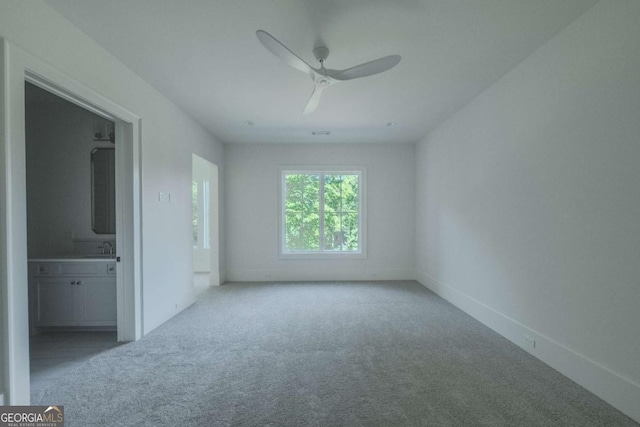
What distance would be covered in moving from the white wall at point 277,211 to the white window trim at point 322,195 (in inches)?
3.3

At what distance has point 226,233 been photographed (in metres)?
5.68

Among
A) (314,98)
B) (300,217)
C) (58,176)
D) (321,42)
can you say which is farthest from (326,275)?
(58,176)

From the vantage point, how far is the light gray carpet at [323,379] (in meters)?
1.83

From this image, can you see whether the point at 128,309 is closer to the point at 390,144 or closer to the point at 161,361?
the point at 161,361

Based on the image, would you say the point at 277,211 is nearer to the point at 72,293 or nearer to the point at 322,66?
the point at 72,293

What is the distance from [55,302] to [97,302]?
18.0 inches

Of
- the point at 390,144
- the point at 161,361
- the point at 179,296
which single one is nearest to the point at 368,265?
the point at 390,144

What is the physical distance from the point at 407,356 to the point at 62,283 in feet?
12.2

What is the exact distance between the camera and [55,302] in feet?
10.2

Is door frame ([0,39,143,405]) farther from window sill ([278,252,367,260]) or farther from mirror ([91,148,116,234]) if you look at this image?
window sill ([278,252,367,260])

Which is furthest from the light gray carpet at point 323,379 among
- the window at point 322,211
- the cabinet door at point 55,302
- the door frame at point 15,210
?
the window at point 322,211

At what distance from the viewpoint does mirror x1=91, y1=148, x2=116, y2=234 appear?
362 centimetres

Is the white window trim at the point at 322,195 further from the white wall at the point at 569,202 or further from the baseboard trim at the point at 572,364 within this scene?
the baseboard trim at the point at 572,364

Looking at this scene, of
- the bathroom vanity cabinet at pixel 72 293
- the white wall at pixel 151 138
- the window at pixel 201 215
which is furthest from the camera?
the window at pixel 201 215
